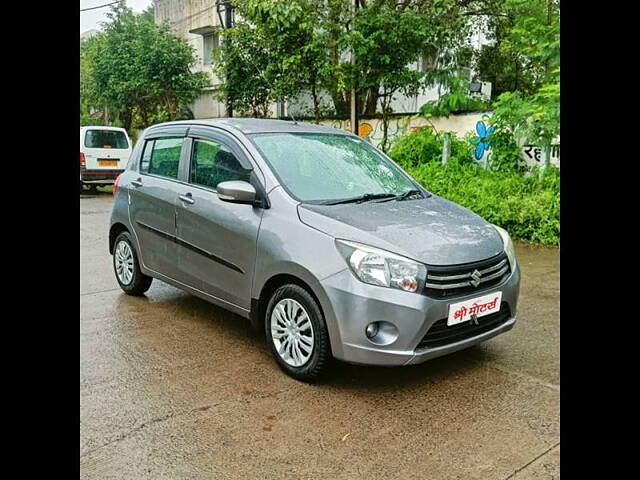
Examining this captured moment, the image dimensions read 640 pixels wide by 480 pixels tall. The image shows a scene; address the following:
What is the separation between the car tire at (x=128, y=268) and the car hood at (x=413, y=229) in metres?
2.43

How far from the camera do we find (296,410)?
146 inches

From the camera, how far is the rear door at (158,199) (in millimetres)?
5262

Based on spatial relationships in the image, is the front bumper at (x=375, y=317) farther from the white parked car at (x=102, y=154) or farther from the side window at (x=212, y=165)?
the white parked car at (x=102, y=154)

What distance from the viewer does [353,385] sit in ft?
13.4

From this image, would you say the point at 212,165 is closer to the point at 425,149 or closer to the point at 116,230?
the point at 116,230

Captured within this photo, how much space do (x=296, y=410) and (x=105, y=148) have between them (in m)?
13.9

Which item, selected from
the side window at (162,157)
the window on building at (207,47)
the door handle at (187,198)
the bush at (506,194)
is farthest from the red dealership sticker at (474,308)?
the window on building at (207,47)

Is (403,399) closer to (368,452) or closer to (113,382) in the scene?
(368,452)

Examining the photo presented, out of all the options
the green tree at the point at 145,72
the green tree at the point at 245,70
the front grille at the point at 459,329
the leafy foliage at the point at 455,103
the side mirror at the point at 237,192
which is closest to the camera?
the front grille at the point at 459,329

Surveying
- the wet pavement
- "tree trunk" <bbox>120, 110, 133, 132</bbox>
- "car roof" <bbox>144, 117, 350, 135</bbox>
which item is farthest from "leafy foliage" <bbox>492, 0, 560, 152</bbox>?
"tree trunk" <bbox>120, 110, 133, 132</bbox>

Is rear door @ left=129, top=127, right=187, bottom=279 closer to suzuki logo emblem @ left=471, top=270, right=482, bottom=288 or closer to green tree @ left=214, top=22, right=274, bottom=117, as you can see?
suzuki logo emblem @ left=471, top=270, right=482, bottom=288
